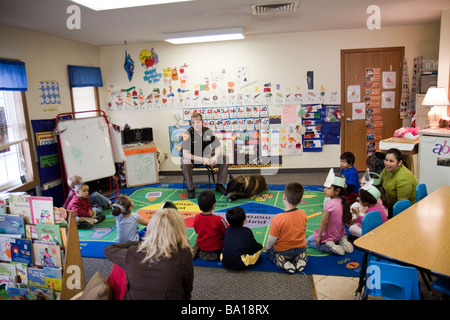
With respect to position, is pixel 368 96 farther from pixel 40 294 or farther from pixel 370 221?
pixel 40 294

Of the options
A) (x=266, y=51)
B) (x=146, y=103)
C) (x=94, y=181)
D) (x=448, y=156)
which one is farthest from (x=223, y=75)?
(x=448, y=156)

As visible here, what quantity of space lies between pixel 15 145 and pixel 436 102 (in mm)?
5531

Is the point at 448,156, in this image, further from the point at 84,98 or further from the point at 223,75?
the point at 84,98

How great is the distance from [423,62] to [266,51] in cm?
258

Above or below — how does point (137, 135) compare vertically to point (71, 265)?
above

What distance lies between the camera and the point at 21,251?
2.64 m

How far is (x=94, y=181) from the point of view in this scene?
5766mm

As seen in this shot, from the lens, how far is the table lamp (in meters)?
4.60

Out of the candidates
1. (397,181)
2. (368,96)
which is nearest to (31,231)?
(397,181)

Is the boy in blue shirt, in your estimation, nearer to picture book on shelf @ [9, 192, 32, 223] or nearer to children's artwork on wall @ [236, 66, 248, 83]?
children's artwork on wall @ [236, 66, 248, 83]

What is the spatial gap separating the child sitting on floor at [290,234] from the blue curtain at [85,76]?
4.23m

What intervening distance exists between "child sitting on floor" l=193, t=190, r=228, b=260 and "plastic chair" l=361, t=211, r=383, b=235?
1300 mm

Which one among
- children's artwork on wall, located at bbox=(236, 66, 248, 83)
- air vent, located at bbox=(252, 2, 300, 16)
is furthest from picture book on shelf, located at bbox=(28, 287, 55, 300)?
children's artwork on wall, located at bbox=(236, 66, 248, 83)

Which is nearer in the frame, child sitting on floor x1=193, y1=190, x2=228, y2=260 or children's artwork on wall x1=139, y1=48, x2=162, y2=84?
child sitting on floor x1=193, y1=190, x2=228, y2=260
